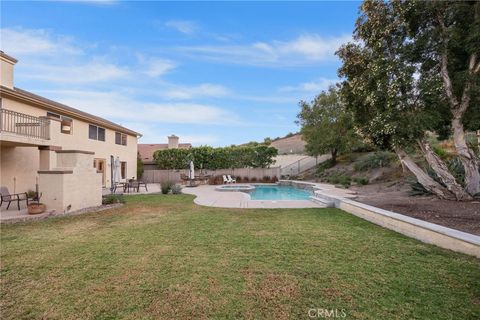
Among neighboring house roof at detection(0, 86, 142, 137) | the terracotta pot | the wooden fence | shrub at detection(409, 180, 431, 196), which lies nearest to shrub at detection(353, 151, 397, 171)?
the wooden fence

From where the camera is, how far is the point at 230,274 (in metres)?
3.89

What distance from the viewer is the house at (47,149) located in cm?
913

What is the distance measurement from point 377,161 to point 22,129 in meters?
22.4

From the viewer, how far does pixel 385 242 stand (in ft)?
17.9

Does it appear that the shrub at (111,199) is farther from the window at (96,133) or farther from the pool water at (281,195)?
the window at (96,133)

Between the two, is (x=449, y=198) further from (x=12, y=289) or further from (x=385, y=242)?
(x=12, y=289)

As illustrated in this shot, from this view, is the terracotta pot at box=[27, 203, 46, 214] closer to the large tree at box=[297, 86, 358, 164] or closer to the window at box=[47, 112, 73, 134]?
the window at box=[47, 112, 73, 134]

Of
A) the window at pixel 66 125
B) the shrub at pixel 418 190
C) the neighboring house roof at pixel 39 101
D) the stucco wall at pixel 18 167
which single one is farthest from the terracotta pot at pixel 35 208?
the shrub at pixel 418 190

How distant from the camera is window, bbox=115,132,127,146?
2202 cm

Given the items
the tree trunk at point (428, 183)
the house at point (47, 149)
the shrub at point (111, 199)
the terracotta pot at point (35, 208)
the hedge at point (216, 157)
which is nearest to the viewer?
the terracotta pot at point (35, 208)

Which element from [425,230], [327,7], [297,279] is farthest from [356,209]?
[327,7]

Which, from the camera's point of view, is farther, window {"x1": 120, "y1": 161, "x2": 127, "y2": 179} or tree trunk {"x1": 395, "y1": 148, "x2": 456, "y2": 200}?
window {"x1": 120, "y1": 161, "x2": 127, "y2": 179}

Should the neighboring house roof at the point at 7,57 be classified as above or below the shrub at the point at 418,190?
above

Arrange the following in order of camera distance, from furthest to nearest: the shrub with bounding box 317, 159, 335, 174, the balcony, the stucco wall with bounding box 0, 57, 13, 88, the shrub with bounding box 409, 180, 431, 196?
the shrub with bounding box 317, 159, 335, 174 → the stucco wall with bounding box 0, 57, 13, 88 → the shrub with bounding box 409, 180, 431, 196 → the balcony
